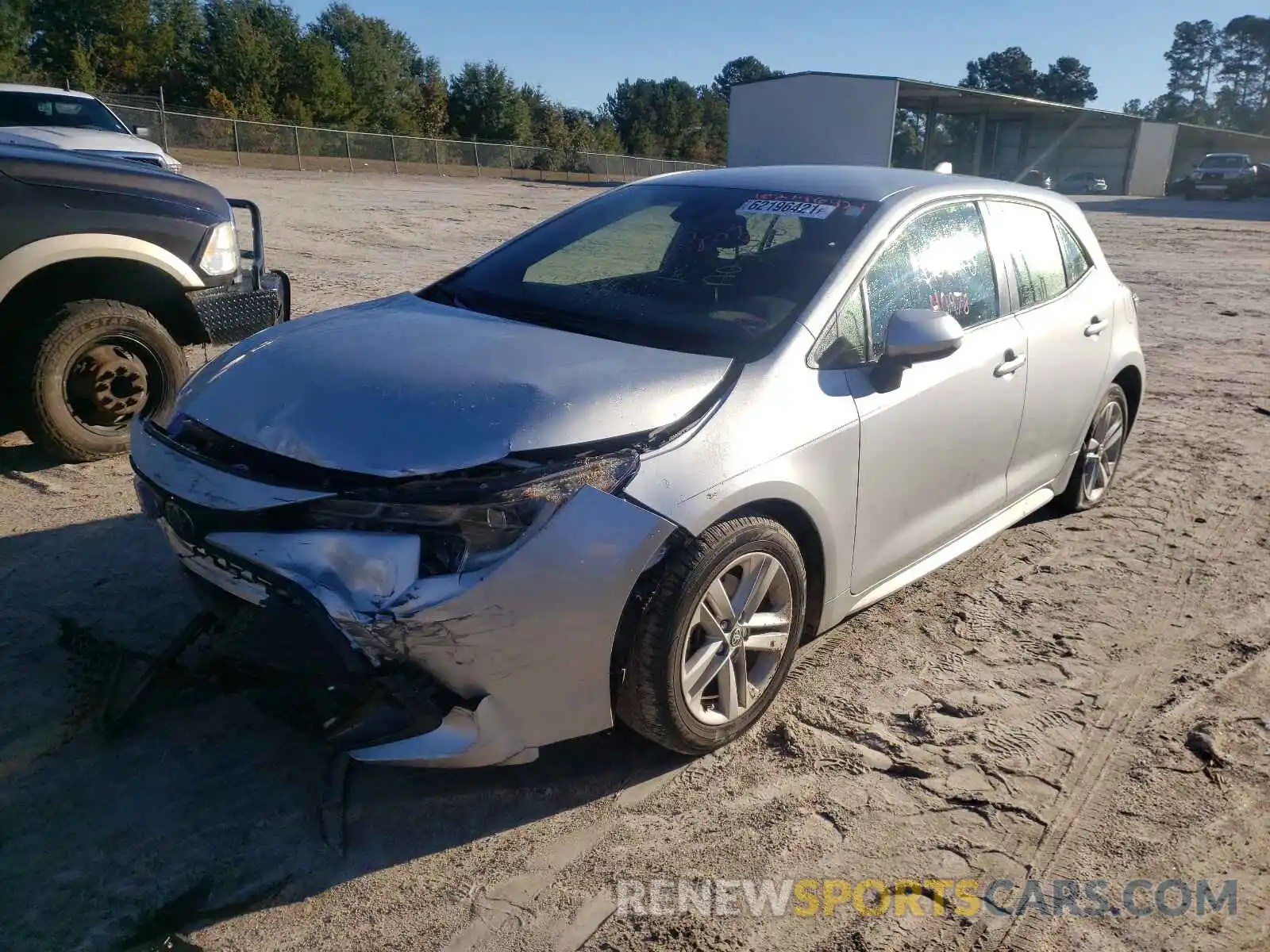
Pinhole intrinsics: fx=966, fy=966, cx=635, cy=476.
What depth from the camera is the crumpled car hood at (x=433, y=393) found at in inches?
102

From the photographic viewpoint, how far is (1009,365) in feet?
13.0

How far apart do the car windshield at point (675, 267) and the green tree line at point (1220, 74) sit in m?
144

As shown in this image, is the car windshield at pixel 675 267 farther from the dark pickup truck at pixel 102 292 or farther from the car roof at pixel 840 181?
the dark pickup truck at pixel 102 292

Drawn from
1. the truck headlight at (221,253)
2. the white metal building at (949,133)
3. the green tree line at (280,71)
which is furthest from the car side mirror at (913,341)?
the green tree line at (280,71)

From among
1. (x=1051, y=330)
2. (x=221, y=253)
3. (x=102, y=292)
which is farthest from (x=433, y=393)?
(x=102, y=292)

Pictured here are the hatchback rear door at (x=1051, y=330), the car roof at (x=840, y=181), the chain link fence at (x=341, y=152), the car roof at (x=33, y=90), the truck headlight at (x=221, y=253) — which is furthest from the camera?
the chain link fence at (x=341, y=152)

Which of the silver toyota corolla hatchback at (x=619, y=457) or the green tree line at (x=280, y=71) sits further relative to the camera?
the green tree line at (x=280, y=71)

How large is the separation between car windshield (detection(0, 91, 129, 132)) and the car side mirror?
12.1 metres

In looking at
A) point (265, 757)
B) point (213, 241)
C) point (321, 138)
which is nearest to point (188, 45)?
point (321, 138)

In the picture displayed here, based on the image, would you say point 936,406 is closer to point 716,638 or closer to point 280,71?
point 716,638

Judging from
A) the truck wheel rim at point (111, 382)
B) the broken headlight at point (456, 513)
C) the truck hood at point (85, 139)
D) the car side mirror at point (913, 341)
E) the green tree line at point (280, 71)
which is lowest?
the truck wheel rim at point (111, 382)

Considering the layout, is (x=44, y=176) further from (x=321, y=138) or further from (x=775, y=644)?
(x=321, y=138)

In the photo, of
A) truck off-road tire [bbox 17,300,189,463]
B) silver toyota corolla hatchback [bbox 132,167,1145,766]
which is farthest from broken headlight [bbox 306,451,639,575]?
truck off-road tire [bbox 17,300,189,463]

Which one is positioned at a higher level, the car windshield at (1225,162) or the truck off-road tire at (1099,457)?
the car windshield at (1225,162)
